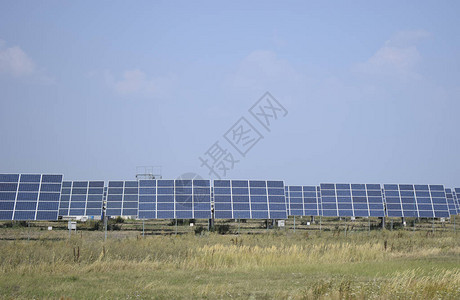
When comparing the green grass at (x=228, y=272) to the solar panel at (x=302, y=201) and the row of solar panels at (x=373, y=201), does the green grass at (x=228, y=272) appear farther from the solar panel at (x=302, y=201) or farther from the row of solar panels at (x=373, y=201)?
the solar panel at (x=302, y=201)

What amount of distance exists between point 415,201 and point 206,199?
2063 cm

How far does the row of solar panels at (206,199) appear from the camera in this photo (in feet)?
108

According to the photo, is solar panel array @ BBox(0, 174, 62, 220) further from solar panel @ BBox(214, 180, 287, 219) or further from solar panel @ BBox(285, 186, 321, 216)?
solar panel @ BBox(285, 186, 321, 216)

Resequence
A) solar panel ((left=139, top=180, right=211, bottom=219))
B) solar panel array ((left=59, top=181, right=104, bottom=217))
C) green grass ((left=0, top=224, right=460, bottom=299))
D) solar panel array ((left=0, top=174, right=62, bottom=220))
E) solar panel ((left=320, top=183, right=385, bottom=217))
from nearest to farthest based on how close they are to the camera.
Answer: green grass ((left=0, top=224, right=460, bottom=299)) < solar panel array ((left=0, top=174, right=62, bottom=220)) < solar panel ((left=139, top=180, right=211, bottom=219)) < solar panel ((left=320, top=183, right=385, bottom=217)) < solar panel array ((left=59, top=181, right=104, bottom=217))

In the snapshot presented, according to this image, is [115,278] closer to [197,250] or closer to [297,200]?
[197,250]

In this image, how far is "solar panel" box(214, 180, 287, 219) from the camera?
35.9 m

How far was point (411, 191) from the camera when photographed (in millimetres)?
44344

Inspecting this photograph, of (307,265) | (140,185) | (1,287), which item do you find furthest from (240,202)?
(1,287)

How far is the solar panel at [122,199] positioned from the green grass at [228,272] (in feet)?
60.9

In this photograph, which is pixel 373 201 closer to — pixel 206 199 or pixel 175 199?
pixel 206 199

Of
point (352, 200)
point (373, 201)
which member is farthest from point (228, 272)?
point (373, 201)

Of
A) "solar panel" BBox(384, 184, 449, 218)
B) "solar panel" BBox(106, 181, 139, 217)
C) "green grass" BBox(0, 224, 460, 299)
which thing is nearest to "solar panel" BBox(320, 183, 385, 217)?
"solar panel" BBox(384, 184, 449, 218)

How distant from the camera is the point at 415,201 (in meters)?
43.0

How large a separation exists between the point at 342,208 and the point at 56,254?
27.7 m
